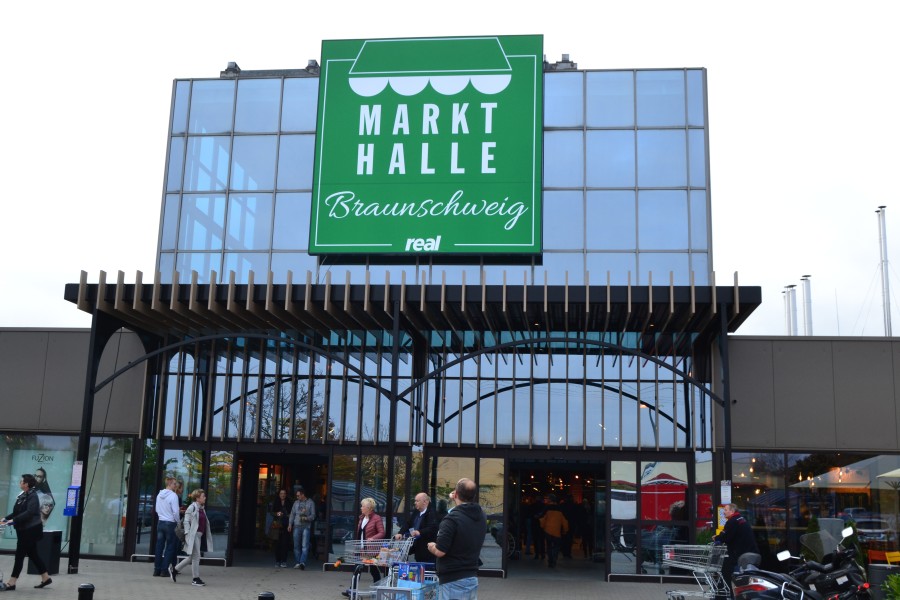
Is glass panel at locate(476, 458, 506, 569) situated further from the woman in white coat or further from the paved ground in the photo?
the woman in white coat

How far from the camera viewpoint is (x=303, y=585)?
1586 centimetres

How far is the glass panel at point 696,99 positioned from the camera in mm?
19516

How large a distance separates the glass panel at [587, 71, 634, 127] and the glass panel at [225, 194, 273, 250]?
715 centimetres

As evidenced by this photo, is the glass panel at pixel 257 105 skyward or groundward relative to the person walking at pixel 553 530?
skyward

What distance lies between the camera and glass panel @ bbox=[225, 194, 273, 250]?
65.3 feet

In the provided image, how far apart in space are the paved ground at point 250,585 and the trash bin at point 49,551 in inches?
7.5

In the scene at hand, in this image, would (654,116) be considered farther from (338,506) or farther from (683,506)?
(338,506)

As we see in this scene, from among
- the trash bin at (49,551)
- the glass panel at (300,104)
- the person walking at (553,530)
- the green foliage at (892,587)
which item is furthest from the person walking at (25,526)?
the green foliage at (892,587)

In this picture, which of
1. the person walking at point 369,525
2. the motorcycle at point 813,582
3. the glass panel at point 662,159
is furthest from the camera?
the glass panel at point 662,159

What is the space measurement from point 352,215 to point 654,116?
666 centimetres

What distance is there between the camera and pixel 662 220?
19.1 m

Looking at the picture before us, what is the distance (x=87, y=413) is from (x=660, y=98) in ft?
42.6

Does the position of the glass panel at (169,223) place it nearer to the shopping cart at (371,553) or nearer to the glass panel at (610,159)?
the glass panel at (610,159)

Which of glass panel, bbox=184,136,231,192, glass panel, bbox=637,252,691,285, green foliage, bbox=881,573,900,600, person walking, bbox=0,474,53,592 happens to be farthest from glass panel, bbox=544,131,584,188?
person walking, bbox=0,474,53,592
